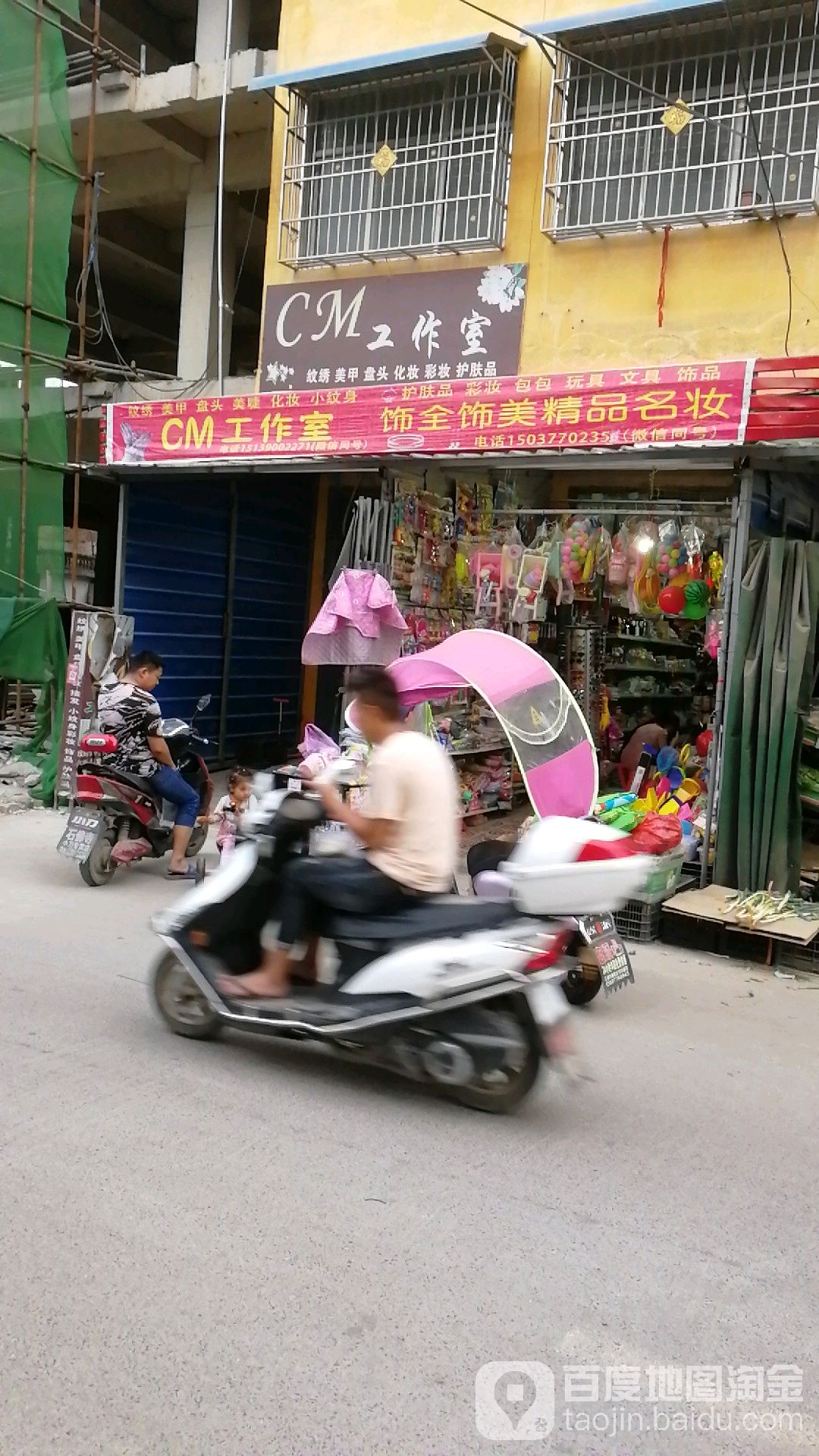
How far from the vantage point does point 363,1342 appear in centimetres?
257

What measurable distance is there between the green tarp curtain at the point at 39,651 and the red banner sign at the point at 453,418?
156 cm

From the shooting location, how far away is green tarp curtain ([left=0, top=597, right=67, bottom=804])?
31.4ft

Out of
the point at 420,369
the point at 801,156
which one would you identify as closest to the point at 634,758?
the point at 420,369

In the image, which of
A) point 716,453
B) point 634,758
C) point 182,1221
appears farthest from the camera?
point 634,758

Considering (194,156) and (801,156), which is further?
(194,156)

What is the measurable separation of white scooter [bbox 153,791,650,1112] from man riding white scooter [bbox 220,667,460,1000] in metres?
0.10

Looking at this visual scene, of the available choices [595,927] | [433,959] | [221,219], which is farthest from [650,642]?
[433,959]

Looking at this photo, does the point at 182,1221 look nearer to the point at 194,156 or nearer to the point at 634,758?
the point at 634,758

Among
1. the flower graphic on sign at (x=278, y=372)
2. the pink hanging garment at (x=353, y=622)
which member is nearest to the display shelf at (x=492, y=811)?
the pink hanging garment at (x=353, y=622)

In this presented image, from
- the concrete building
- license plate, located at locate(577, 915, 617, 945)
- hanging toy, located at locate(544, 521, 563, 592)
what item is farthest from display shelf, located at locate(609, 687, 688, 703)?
license plate, located at locate(577, 915, 617, 945)

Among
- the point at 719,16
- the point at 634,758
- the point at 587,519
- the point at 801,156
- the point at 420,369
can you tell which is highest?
the point at 719,16

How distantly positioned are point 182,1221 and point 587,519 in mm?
6021

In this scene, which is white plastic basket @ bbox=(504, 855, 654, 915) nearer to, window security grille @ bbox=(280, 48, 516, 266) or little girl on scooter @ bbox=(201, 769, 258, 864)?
little girl on scooter @ bbox=(201, 769, 258, 864)

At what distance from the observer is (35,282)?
10195mm
